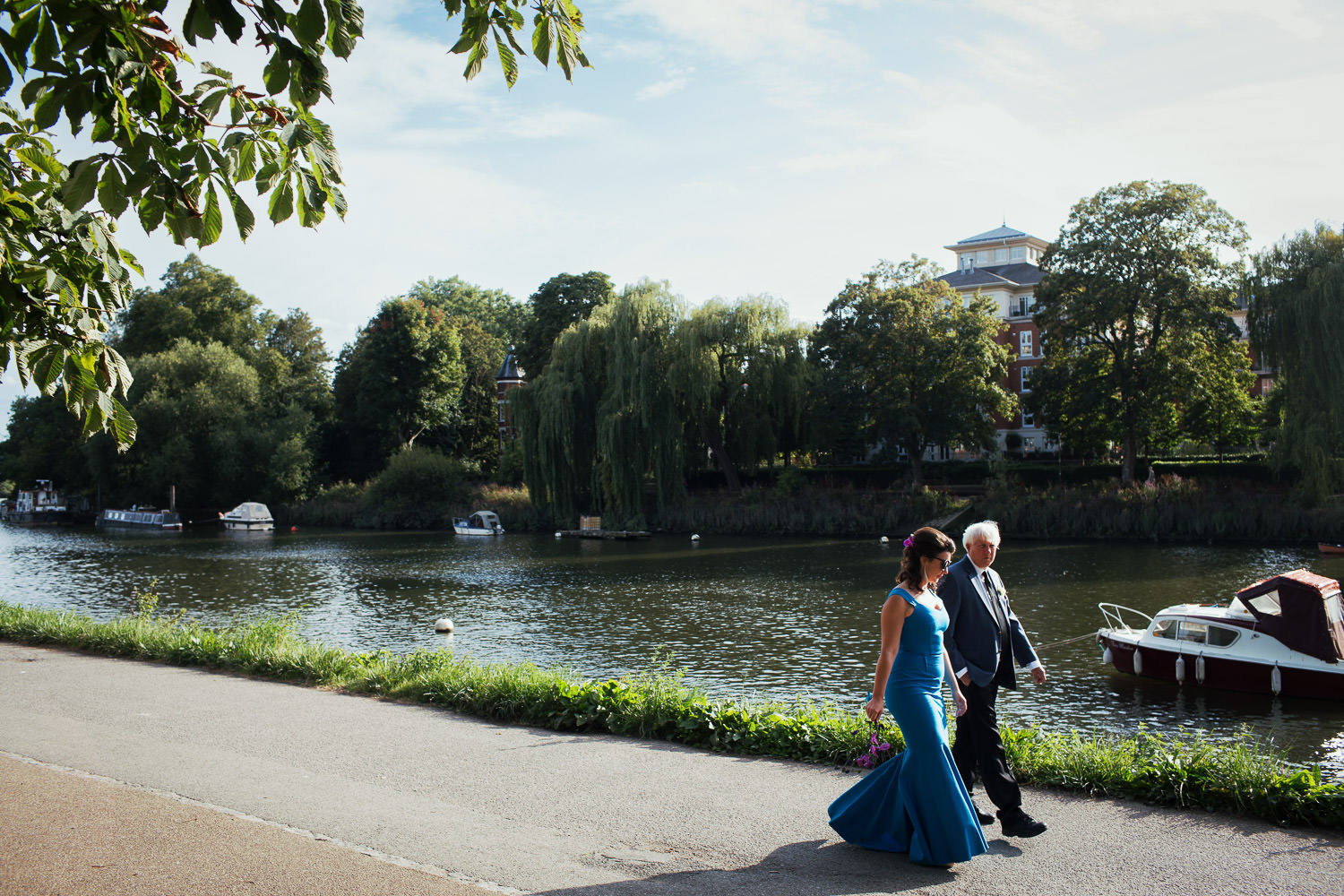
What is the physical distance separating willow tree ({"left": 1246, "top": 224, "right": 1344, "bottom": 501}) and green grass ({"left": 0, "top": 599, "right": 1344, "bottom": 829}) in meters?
27.2

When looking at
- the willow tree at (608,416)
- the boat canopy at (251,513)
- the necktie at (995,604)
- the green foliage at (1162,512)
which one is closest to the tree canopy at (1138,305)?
the green foliage at (1162,512)

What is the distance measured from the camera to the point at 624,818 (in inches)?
222

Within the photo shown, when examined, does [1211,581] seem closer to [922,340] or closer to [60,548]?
[922,340]

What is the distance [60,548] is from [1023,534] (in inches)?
1705

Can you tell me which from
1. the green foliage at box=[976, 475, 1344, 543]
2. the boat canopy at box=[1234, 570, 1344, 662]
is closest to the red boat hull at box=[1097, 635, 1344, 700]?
the boat canopy at box=[1234, 570, 1344, 662]

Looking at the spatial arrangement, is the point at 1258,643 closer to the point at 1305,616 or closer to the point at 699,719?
the point at 1305,616

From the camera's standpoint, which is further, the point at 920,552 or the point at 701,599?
the point at 701,599

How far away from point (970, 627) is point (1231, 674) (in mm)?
12183

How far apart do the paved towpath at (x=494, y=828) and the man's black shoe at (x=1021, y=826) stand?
54 mm

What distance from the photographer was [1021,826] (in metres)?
5.27

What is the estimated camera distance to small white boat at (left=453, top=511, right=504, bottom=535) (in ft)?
163

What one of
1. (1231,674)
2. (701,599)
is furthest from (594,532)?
(1231,674)

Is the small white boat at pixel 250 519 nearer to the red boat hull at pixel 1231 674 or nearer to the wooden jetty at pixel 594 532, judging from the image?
the wooden jetty at pixel 594 532

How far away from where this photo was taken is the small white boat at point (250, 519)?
57906 mm
